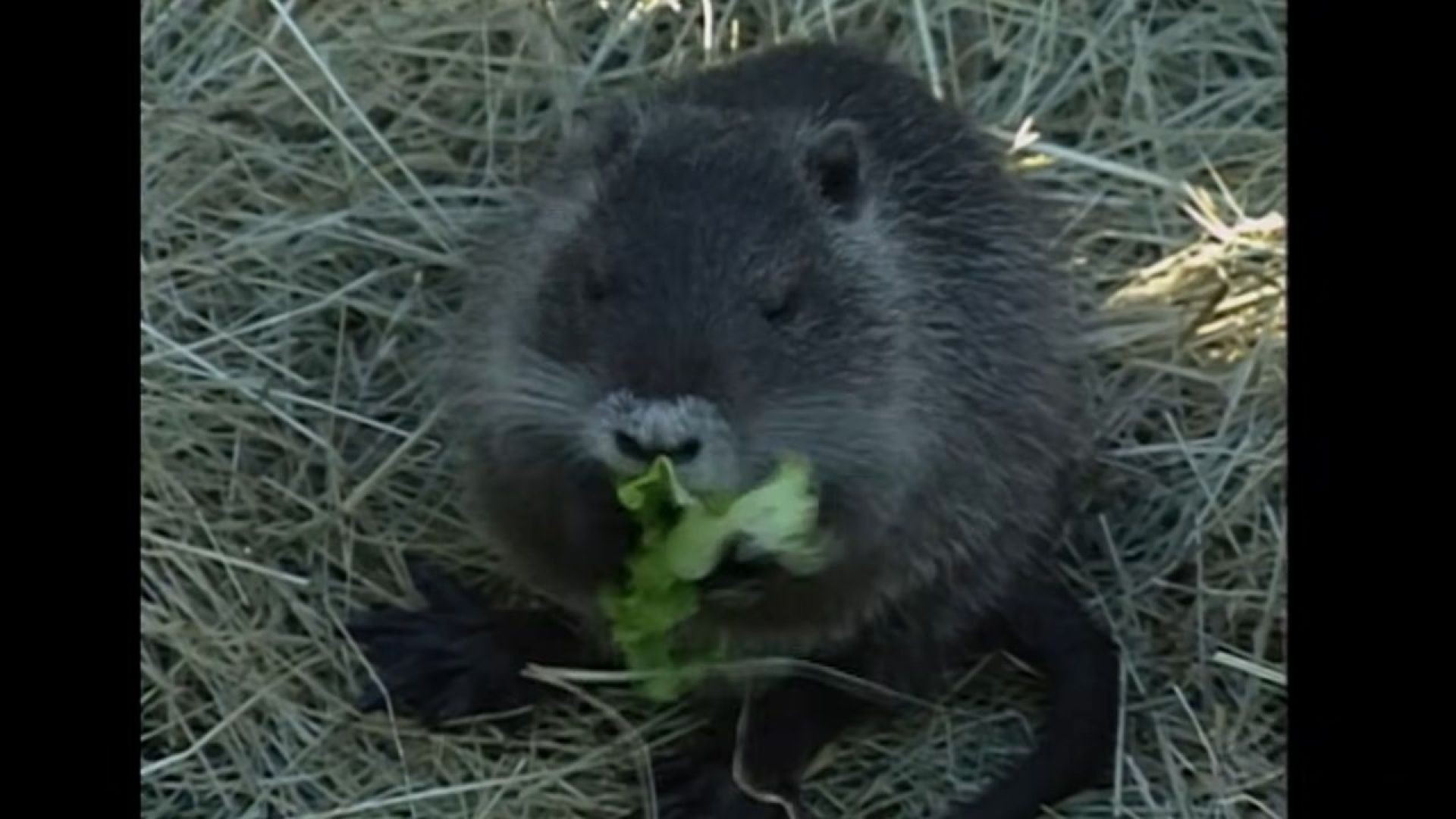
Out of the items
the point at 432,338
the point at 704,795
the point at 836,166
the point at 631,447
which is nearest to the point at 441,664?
the point at 704,795

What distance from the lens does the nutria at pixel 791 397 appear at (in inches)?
159

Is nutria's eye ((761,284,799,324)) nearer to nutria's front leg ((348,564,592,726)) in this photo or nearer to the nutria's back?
the nutria's back

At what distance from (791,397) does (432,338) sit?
1075 mm

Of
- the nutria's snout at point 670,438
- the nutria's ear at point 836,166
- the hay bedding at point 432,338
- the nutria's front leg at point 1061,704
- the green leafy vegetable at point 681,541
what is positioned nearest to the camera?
the nutria's snout at point 670,438

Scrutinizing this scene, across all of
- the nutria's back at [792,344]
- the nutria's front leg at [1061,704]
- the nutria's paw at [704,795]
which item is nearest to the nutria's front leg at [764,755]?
the nutria's paw at [704,795]

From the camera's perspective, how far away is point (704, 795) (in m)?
4.50

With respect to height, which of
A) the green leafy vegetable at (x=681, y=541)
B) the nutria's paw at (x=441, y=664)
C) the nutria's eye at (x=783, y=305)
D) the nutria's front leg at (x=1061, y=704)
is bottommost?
the nutria's front leg at (x=1061, y=704)

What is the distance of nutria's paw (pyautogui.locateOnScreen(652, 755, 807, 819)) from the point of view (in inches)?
176

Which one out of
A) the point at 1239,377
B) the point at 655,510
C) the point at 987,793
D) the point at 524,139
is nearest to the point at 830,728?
the point at 987,793

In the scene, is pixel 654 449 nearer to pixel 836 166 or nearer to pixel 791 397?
pixel 791 397

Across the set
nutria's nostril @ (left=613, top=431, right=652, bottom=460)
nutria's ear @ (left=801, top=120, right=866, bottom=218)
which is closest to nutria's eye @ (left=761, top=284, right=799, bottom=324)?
nutria's ear @ (left=801, top=120, right=866, bottom=218)

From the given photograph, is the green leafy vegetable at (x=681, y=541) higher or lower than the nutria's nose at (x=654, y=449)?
lower

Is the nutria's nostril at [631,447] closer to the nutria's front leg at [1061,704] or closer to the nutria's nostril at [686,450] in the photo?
the nutria's nostril at [686,450]

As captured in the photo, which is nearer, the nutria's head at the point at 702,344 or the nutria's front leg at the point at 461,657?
the nutria's head at the point at 702,344
